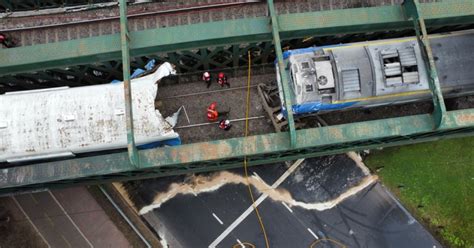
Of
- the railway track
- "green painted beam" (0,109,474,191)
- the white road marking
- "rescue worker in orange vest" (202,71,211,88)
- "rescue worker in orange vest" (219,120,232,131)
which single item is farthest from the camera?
the white road marking

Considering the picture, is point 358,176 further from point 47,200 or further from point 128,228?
point 47,200

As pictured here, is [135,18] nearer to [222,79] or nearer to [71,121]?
[222,79]

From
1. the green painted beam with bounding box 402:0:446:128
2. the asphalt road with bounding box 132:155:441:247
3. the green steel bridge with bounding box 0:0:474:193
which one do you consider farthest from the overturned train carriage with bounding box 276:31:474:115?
the asphalt road with bounding box 132:155:441:247

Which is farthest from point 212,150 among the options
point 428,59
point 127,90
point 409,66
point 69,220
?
point 69,220

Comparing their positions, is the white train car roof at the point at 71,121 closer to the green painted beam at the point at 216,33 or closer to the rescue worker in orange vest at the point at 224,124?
the green painted beam at the point at 216,33

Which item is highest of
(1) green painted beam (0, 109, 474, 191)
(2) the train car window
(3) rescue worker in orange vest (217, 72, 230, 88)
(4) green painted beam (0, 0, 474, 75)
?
(4) green painted beam (0, 0, 474, 75)

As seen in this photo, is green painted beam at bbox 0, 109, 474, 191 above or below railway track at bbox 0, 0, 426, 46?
below

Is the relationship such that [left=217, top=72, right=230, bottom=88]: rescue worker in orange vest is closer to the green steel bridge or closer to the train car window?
the green steel bridge
